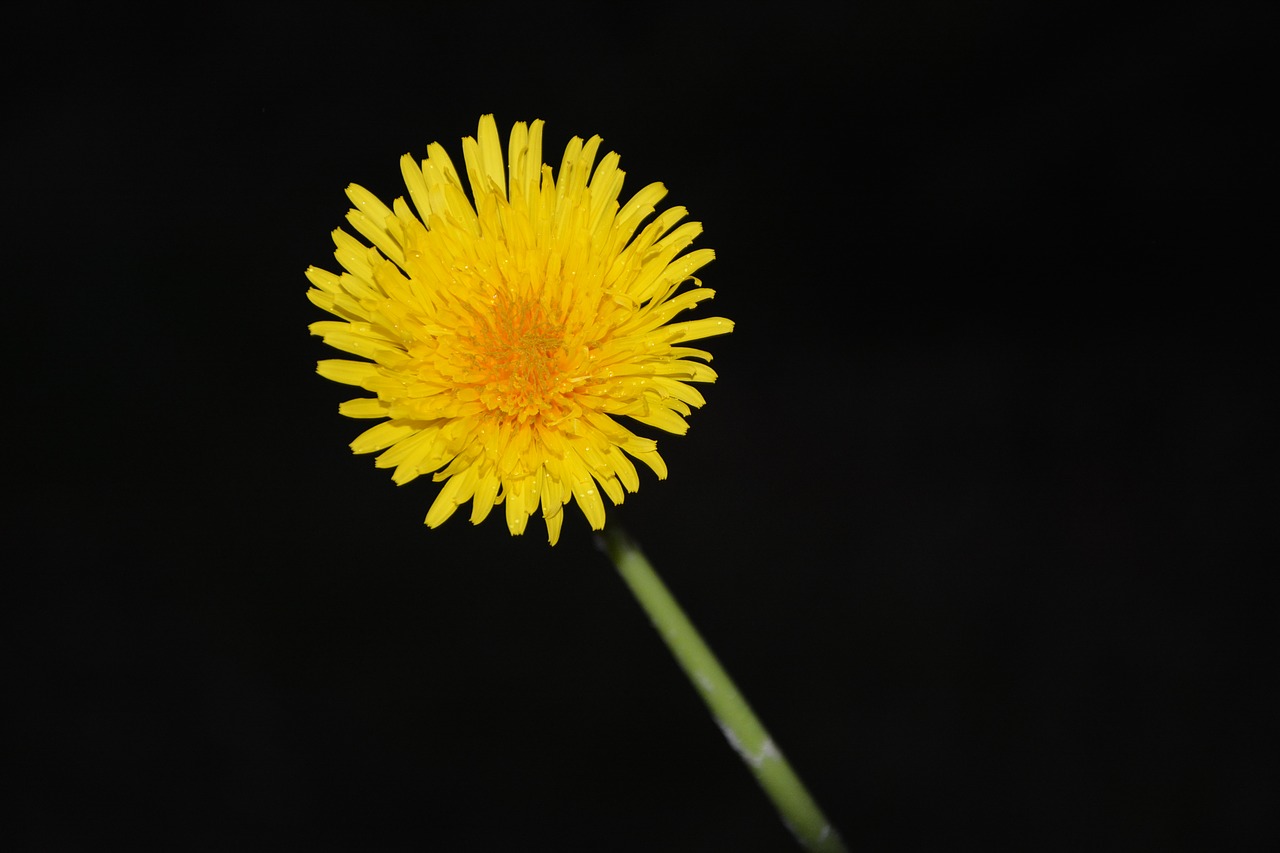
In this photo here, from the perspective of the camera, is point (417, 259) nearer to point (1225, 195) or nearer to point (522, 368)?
point (522, 368)

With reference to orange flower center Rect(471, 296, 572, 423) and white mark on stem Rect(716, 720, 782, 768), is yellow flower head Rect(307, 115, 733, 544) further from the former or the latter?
white mark on stem Rect(716, 720, 782, 768)

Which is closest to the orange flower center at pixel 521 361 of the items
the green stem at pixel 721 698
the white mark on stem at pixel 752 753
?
the green stem at pixel 721 698

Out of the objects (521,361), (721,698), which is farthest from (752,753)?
(521,361)

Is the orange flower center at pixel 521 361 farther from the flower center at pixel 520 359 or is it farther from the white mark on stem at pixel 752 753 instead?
the white mark on stem at pixel 752 753

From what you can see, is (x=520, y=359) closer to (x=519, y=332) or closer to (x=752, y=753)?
(x=519, y=332)

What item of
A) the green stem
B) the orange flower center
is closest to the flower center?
the orange flower center

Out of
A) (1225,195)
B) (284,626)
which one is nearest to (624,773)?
(284,626)

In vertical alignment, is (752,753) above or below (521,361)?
below
